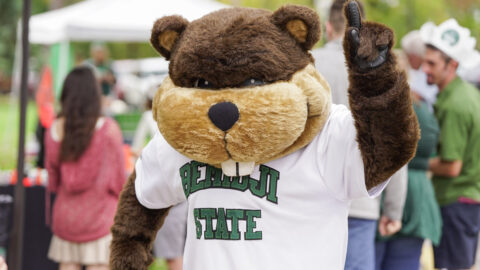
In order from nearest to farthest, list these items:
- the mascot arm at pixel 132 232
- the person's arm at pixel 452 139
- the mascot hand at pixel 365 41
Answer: the mascot hand at pixel 365 41, the mascot arm at pixel 132 232, the person's arm at pixel 452 139

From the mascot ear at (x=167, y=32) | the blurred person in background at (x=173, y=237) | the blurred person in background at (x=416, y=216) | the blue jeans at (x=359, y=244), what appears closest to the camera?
the mascot ear at (x=167, y=32)

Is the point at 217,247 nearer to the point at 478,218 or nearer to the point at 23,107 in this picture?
the point at 23,107

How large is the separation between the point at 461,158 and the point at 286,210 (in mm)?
2792

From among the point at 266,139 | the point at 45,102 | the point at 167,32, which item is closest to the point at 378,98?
the point at 266,139

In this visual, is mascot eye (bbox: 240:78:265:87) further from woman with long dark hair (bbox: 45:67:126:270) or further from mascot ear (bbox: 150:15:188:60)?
woman with long dark hair (bbox: 45:67:126:270)

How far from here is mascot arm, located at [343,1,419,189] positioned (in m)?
1.96

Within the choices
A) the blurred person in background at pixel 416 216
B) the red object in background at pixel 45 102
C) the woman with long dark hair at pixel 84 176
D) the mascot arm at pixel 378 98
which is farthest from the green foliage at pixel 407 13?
the mascot arm at pixel 378 98

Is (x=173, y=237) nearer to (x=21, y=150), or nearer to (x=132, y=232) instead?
(x=21, y=150)

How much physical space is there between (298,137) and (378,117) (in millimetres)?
308

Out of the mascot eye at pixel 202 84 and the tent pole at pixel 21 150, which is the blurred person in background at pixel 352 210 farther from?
the tent pole at pixel 21 150

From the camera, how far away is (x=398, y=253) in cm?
435

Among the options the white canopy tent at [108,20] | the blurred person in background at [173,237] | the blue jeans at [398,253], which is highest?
the white canopy tent at [108,20]

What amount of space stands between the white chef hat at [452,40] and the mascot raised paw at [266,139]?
2797mm

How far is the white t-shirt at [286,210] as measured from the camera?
225 cm
